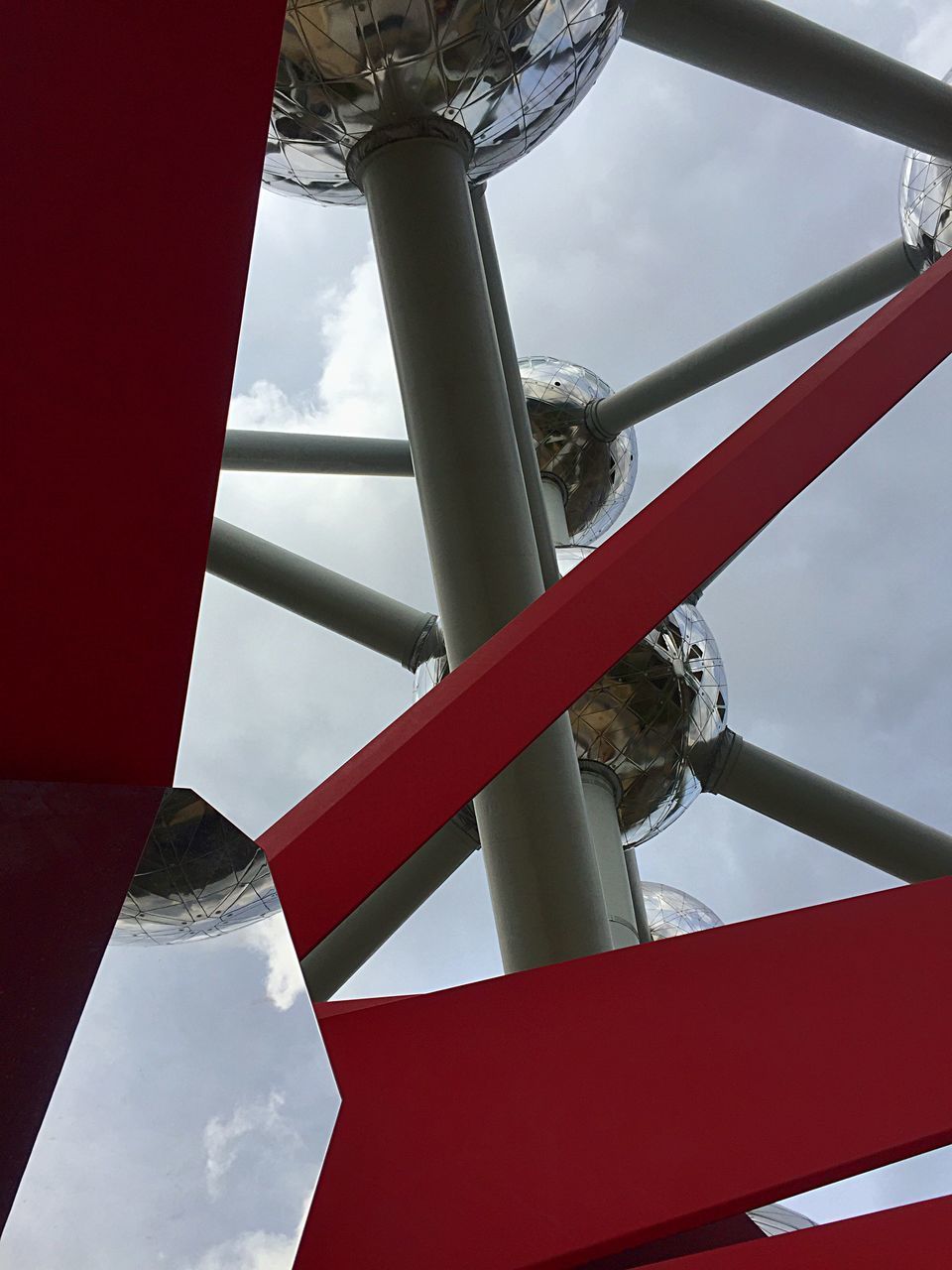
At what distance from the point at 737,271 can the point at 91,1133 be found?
87.7 ft

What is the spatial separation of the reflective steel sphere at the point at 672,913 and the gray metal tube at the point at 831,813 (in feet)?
19.6

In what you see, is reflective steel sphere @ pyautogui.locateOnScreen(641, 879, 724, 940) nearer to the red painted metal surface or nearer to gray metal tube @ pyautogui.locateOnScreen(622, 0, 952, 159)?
gray metal tube @ pyautogui.locateOnScreen(622, 0, 952, 159)

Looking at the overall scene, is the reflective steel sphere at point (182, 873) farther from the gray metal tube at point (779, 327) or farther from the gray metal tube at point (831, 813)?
the gray metal tube at point (779, 327)

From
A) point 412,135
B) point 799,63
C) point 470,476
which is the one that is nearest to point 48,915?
point 470,476

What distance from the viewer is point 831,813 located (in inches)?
338

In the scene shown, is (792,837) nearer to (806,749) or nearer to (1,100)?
(806,749)

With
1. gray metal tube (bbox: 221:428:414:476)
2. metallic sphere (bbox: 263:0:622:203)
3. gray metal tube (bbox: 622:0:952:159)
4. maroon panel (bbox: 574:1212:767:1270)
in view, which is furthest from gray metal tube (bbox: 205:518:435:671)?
maroon panel (bbox: 574:1212:767:1270)

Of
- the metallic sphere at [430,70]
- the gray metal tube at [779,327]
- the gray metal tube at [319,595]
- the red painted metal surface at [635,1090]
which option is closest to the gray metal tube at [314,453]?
the gray metal tube at [319,595]

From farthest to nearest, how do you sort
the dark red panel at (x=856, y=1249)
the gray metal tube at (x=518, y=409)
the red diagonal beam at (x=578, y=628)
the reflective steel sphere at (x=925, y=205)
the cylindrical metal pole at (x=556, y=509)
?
the cylindrical metal pole at (x=556, y=509)
the reflective steel sphere at (x=925, y=205)
the gray metal tube at (x=518, y=409)
the red diagonal beam at (x=578, y=628)
the dark red panel at (x=856, y=1249)

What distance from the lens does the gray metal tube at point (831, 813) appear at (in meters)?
8.39

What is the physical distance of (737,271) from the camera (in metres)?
26.5

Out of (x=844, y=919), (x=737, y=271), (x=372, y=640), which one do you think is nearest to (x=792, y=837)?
(x=737, y=271)

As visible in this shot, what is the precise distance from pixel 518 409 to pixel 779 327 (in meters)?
3.01

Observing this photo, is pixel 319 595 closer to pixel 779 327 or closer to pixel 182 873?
pixel 779 327
